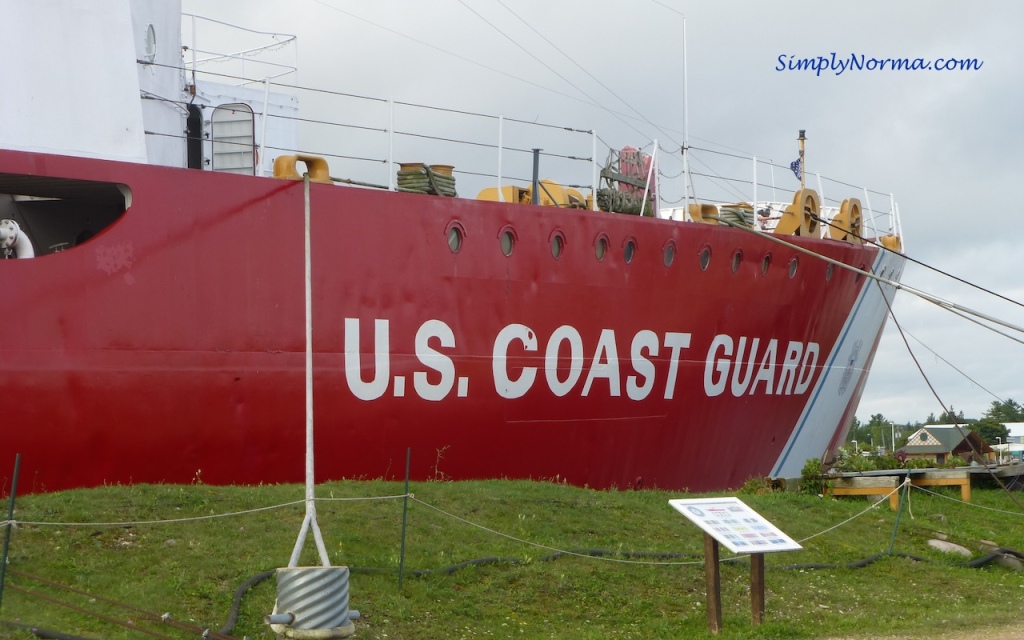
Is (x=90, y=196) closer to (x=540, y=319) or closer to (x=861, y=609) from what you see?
(x=540, y=319)

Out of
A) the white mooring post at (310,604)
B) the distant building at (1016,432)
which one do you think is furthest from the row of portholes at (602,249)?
the distant building at (1016,432)

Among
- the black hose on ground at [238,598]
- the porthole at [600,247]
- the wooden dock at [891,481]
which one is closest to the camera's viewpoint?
the black hose on ground at [238,598]

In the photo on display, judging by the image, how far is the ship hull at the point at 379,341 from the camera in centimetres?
Result: 1112

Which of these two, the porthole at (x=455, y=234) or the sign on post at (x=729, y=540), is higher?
the porthole at (x=455, y=234)

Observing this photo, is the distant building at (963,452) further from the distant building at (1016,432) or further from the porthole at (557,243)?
the distant building at (1016,432)

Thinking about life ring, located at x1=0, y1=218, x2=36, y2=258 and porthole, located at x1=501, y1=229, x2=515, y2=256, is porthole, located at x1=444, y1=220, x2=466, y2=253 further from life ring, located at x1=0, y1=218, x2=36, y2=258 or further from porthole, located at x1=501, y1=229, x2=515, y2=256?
life ring, located at x1=0, y1=218, x2=36, y2=258

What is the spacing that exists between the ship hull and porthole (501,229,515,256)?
0.21ft

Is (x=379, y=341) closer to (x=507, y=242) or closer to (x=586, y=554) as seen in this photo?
(x=507, y=242)

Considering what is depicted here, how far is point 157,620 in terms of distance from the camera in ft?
25.6

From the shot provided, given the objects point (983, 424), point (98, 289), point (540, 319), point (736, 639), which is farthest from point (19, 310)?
point (983, 424)

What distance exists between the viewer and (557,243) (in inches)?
560

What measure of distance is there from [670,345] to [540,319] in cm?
223

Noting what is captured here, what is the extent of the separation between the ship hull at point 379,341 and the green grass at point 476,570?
92 centimetres

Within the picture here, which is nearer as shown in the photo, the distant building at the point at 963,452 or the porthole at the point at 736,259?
the porthole at the point at 736,259
